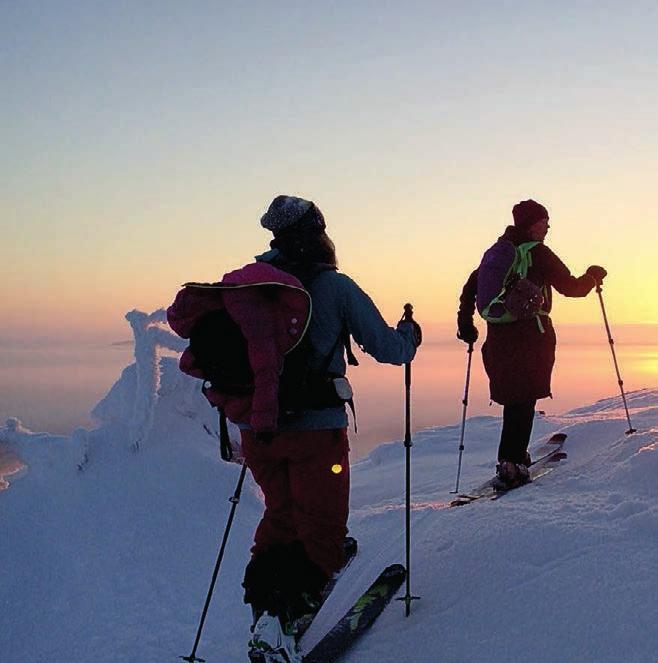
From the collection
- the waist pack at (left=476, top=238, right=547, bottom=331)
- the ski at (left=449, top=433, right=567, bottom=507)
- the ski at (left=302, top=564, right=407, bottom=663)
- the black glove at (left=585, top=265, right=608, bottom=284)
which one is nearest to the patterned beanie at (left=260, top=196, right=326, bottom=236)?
the ski at (left=302, top=564, right=407, bottom=663)

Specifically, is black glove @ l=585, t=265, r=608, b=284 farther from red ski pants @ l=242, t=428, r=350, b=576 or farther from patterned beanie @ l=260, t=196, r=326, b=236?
red ski pants @ l=242, t=428, r=350, b=576

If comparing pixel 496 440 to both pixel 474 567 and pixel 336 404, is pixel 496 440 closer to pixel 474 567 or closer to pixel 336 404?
pixel 474 567

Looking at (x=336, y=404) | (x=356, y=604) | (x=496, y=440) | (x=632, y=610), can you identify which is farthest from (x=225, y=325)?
(x=496, y=440)

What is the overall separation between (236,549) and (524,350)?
3353 mm

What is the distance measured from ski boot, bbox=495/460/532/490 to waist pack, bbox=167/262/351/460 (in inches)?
119

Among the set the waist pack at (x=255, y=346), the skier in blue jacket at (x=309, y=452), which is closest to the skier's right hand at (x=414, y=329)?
the skier in blue jacket at (x=309, y=452)

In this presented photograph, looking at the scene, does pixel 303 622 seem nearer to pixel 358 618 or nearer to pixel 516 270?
pixel 358 618

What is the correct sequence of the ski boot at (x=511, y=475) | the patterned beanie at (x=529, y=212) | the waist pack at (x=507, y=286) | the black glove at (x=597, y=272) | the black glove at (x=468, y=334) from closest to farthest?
the waist pack at (x=507, y=286)
the patterned beanie at (x=529, y=212)
the ski boot at (x=511, y=475)
the black glove at (x=597, y=272)
the black glove at (x=468, y=334)

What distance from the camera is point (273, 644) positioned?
11.8 feet

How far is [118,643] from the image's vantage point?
16.3 feet

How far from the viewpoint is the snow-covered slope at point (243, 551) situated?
11.8ft

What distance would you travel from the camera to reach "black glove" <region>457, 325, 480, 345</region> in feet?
22.5

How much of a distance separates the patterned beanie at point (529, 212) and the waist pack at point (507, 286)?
0.68 feet

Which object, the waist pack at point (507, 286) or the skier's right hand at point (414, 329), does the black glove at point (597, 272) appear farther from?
the skier's right hand at point (414, 329)
